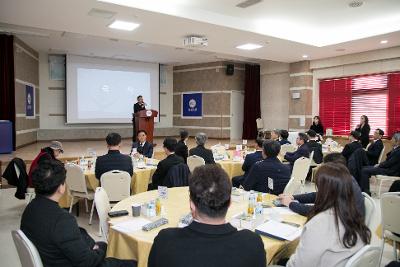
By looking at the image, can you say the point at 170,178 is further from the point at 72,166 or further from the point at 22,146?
the point at 22,146

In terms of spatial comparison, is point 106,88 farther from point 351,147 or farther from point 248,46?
point 351,147

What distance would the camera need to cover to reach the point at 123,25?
6789 mm

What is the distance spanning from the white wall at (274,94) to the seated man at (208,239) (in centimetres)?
1143

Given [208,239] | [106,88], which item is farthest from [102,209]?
[106,88]

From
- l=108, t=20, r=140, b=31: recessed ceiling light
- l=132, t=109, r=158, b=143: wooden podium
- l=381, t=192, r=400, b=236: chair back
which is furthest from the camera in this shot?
l=132, t=109, r=158, b=143: wooden podium

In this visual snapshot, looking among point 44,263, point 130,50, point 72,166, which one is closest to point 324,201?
point 44,263

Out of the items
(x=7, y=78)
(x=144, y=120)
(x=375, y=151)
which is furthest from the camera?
(x=144, y=120)

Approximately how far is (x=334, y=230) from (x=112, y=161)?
3182 mm

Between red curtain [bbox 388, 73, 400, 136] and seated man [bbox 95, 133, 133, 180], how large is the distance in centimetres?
808

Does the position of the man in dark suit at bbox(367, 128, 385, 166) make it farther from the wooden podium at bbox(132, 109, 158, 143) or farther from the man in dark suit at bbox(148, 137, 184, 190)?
the wooden podium at bbox(132, 109, 158, 143)

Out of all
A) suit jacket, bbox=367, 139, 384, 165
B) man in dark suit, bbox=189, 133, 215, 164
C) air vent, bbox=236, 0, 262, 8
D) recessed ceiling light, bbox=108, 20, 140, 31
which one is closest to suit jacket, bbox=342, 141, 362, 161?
suit jacket, bbox=367, 139, 384, 165

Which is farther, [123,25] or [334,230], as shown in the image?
[123,25]

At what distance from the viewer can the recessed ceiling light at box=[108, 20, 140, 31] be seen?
6.56m

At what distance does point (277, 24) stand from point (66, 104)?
26.0 ft
